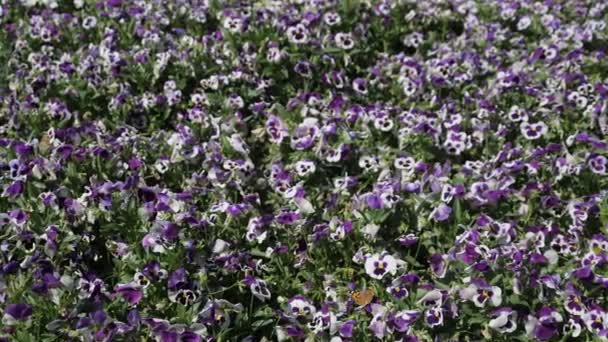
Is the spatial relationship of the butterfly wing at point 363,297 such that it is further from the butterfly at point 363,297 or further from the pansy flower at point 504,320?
the pansy flower at point 504,320

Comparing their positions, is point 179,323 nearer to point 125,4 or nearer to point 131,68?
point 131,68

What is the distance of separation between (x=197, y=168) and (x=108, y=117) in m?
0.94

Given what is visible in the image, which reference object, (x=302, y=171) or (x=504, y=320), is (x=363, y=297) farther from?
(x=302, y=171)

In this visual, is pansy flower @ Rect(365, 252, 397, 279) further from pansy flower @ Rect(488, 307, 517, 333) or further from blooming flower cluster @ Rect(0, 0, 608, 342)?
pansy flower @ Rect(488, 307, 517, 333)

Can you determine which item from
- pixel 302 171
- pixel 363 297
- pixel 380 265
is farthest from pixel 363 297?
pixel 302 171

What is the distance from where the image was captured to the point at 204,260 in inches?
154

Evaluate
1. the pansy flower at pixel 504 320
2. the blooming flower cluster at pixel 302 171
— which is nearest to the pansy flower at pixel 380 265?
the blooming flower cluster at pixel 302 171

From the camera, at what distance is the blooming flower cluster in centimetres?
375

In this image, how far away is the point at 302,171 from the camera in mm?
4754

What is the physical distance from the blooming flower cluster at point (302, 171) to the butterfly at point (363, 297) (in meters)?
0.01

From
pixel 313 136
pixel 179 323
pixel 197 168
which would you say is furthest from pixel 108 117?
pixel 179 323

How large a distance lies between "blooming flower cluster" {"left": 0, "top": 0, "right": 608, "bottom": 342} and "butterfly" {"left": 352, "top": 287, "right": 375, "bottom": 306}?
0.4 inches

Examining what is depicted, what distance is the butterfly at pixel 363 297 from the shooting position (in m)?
3.88

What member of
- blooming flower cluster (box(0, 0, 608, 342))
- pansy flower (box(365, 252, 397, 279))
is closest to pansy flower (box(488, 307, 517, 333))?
blooming flower cluster (box(0, 0, 608, 342))
